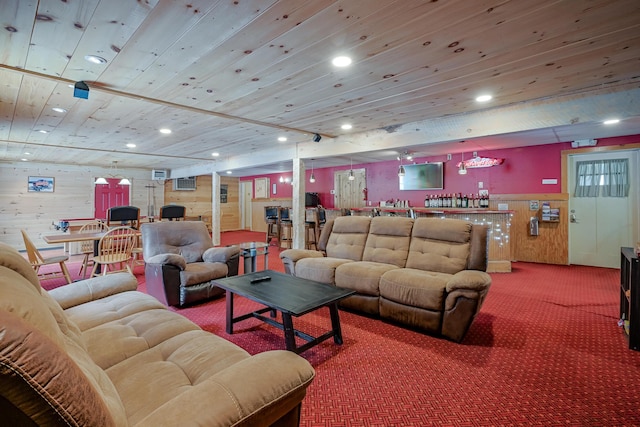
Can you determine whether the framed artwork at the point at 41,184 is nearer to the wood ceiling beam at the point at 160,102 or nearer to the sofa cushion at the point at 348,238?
the wood ceiling beam at the point at 160,102

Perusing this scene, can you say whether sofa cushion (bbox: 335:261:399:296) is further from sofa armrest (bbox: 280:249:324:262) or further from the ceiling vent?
the ceiling vent

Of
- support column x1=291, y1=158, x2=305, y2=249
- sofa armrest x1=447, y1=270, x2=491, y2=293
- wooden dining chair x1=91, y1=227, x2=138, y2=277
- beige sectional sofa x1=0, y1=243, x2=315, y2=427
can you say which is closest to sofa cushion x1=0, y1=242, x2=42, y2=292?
beige sectional sofa x1=0, y1=243, x2=315, y2=427

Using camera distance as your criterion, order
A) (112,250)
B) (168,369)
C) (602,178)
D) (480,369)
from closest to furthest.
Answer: (168,369) → (480,369) → (112,250) → (602,178)

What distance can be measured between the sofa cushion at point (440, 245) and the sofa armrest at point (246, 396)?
2408 millimetres

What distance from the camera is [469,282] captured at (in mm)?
2506

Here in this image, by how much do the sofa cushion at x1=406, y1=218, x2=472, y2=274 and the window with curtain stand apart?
13.5 ft

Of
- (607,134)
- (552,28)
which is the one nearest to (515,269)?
(607,134)

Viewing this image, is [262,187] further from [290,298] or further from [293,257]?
[290,298]

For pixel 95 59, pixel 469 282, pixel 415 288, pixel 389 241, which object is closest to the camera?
pixel 95 59

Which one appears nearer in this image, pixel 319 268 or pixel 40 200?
pixel 319 268

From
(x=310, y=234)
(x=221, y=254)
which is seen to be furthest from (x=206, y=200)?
(x=221, y=254)

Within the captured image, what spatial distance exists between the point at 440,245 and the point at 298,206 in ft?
9.61

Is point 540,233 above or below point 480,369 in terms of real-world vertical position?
above

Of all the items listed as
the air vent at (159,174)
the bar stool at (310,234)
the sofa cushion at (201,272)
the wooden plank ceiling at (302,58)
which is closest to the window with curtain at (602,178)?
the wooden plank ceiling at (302,58)
